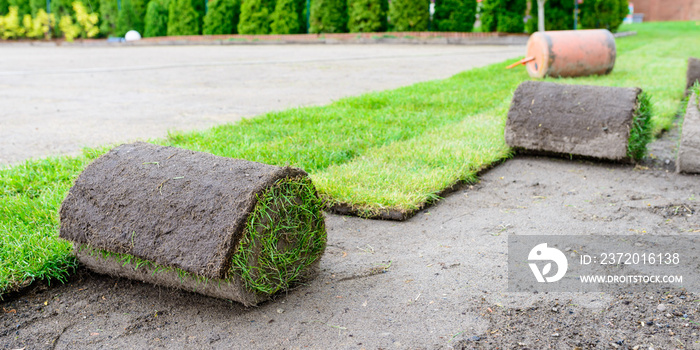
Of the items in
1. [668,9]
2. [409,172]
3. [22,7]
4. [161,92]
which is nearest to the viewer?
[409,172]

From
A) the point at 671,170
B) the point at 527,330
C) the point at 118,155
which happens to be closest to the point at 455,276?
the point at 527,330

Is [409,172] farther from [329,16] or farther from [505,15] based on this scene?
[329,16]

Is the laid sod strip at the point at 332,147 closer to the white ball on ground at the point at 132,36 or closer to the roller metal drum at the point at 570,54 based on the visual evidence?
the roller metal drum at the point at 570,54

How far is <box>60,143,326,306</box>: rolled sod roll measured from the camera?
6.43 feet

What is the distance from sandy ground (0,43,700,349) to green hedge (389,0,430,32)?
17.7m

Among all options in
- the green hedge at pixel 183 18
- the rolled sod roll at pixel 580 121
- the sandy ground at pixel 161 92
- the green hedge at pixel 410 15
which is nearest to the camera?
the rolled sod roll at pixel 580 121

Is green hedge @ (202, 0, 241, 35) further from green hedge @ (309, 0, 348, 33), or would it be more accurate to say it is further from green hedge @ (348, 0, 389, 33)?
green hedge @ (348, 0, 389, 33)

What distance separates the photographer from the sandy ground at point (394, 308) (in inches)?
73.9

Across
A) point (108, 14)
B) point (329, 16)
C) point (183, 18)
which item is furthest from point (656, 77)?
point (108, 14)

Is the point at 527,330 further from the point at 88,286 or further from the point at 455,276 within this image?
the point at 88,286

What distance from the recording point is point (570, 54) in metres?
7.79

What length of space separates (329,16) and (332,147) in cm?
1755

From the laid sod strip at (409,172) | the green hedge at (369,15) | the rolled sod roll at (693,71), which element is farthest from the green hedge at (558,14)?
the laid sod strip at (409,172)

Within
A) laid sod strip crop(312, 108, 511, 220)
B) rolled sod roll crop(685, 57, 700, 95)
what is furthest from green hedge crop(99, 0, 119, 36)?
rolled sod roll crop(685, 57, 700, 95)
